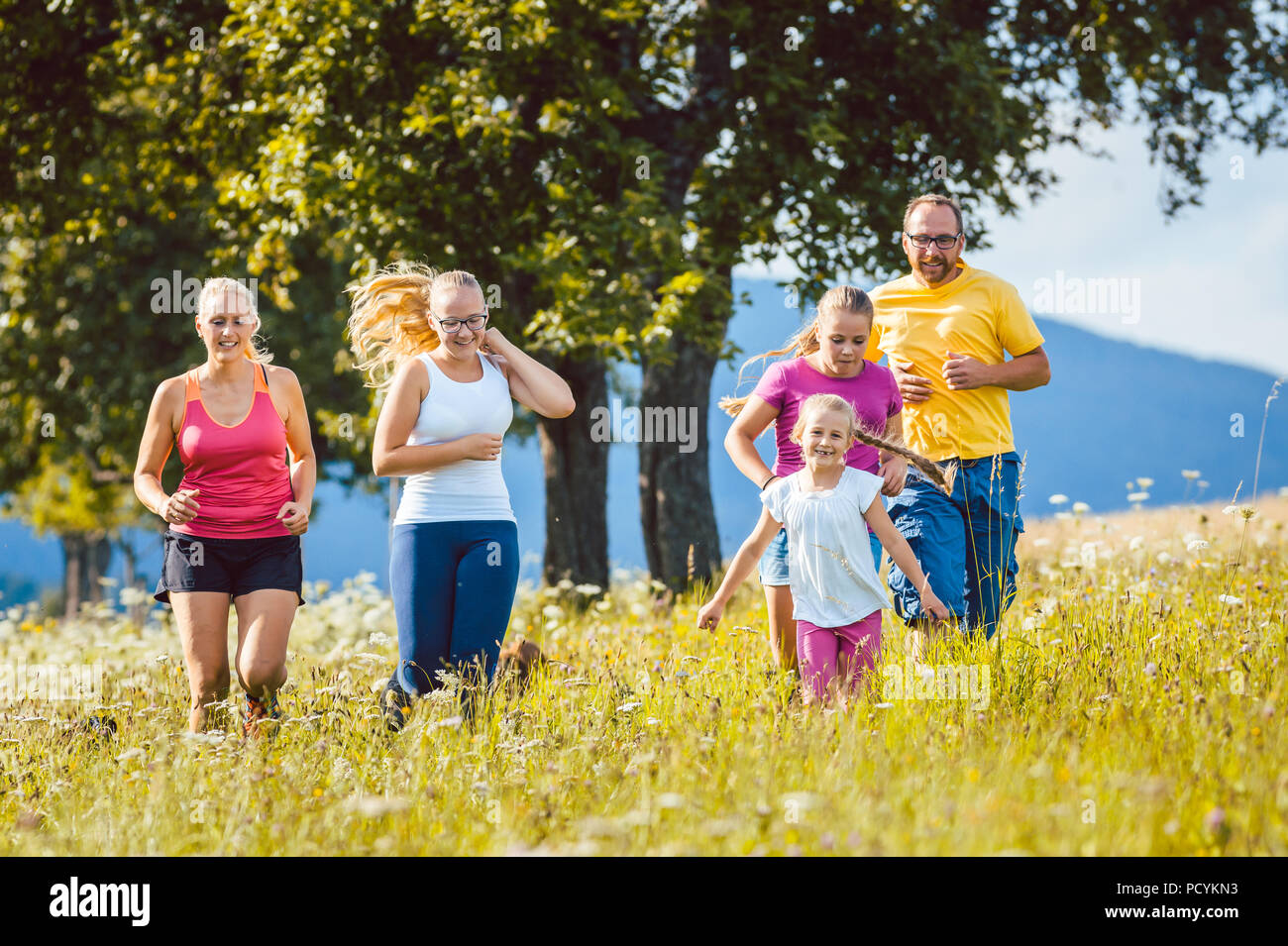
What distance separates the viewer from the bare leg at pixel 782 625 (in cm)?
486

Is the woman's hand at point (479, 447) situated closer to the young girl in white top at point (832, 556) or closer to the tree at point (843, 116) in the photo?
the young girl in white top at point (832, 556)

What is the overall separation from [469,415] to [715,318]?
626 cm

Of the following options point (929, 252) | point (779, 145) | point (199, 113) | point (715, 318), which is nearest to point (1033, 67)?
point (779, 145)

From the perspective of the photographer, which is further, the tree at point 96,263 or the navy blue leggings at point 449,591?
the tree at point 96,263

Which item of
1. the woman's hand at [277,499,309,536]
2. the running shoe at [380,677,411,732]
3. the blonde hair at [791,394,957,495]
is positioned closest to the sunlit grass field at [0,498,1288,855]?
the running shoe at [380,677,411,732]

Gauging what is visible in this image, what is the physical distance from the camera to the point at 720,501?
118688mm

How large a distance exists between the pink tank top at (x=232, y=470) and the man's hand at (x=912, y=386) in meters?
2.94

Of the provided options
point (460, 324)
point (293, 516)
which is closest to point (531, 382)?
point (460, 324)

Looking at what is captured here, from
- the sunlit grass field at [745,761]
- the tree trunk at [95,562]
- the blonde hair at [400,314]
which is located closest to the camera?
the sunlit grass field at [745,761]

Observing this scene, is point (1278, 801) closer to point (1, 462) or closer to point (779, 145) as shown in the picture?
point (779, 145)

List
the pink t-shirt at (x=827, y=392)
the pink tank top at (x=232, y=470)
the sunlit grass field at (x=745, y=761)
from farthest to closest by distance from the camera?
1. the pink tank top at (x=232, y=470)
2. the pink t-shirt at (x=827, y=392)
3. the sunlit grass field at (x=745, y=761)

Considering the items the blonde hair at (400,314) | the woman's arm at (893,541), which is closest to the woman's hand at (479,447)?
the blonde hair at (400,314)

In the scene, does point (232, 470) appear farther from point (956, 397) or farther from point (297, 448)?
point (956, 397)

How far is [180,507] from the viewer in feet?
15.5
